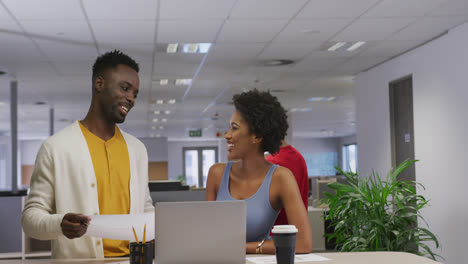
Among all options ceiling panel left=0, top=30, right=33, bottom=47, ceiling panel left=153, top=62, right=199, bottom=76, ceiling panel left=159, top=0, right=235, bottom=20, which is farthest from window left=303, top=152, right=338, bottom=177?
ceiling panel left=159, top=0, right=235, bottom=20

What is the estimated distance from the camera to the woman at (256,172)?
7.17 feet

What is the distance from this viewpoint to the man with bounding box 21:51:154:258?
6.63 ft

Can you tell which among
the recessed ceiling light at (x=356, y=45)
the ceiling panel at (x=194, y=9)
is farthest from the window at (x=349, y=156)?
the ceiling panel at (x=194, y=9)

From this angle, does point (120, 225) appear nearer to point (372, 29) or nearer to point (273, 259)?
point (273, 259)

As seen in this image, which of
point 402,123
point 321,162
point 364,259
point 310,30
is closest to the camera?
point 364,259

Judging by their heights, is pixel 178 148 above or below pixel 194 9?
below

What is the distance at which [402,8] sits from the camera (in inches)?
195

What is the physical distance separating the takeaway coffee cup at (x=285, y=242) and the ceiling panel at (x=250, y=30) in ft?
12.9

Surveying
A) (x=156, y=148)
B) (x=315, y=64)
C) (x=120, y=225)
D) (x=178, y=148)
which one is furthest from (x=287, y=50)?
(x=178, y=148)

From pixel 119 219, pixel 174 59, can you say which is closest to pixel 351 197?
pixel 119 219

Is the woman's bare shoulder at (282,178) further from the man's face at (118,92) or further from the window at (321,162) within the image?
the window at (321,162)

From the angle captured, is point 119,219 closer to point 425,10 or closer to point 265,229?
point 265,229

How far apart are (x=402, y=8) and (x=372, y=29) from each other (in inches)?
30.4

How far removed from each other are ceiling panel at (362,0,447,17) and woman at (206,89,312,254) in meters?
2.88
